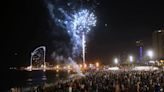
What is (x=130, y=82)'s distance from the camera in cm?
3338

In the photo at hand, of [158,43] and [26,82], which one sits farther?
[158,43]

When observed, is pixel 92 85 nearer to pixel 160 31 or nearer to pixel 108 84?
pixel 108 84

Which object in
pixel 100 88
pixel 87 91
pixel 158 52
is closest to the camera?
pixel 87 91

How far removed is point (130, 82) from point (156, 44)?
145103 millimetres

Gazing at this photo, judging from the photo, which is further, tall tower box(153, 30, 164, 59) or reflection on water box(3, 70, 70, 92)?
tall tower box(153, 30, 164, 59)

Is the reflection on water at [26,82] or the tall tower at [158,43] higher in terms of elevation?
the tall tower at [158,43]

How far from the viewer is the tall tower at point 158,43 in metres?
170

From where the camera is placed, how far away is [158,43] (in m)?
172

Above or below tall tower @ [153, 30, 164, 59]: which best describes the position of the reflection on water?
below

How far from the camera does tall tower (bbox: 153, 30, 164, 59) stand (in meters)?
170

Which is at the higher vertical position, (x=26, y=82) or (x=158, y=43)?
(x=158, y=43)

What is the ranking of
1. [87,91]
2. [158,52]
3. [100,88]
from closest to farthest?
[87,91] < [100,88] < [158,52]

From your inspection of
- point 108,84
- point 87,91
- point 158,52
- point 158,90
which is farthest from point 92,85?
point 158,52

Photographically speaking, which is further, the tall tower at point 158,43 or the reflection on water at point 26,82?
the tall tower at point 158,43
